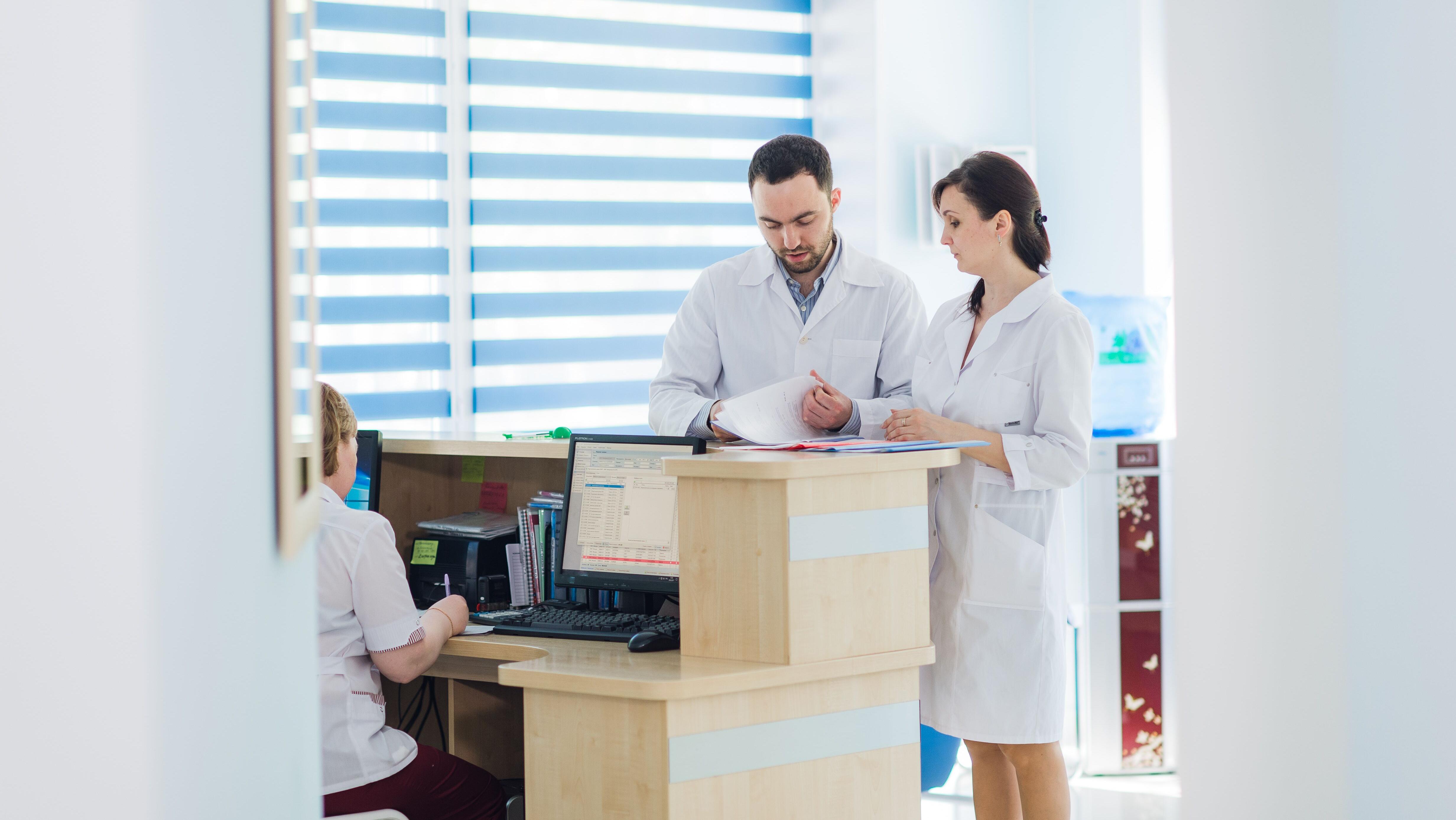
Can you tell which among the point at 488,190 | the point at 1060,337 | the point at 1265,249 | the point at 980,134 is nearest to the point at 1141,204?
the point at 980,134

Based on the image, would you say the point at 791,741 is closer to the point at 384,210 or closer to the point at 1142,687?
the point at 1142,687

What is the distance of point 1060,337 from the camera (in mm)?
1979

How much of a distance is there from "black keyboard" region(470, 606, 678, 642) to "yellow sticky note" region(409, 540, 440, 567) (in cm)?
32

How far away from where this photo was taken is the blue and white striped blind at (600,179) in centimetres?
393

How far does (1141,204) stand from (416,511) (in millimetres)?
2784

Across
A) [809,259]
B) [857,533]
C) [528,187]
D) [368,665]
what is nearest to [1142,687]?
[809,259]

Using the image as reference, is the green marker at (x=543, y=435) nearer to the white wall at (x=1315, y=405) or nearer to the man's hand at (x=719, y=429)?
the man's hand at (x=719, y=429)

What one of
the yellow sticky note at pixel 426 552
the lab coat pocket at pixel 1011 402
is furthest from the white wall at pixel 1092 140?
the yellow sticky note at pixel 426 552

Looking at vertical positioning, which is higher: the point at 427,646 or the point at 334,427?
the point at 334,427

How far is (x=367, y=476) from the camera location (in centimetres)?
258

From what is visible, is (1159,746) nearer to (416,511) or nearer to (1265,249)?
(1265,249)

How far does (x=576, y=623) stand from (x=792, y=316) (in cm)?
90

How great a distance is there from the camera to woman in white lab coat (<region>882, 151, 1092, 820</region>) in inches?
77.4

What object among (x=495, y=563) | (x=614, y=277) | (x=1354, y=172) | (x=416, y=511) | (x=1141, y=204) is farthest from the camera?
(x=614, y=277)
